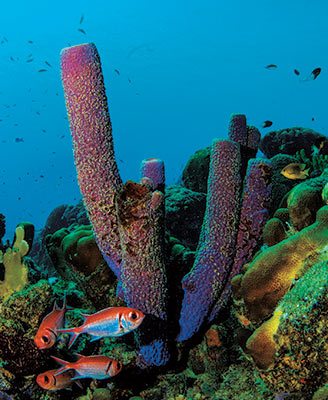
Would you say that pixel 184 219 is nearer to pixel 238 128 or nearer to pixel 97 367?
pixel 238 128

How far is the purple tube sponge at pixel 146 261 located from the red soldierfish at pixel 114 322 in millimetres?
601

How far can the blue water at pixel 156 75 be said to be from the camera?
334 ft

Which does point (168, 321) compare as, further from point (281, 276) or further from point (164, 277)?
point (281, 276)

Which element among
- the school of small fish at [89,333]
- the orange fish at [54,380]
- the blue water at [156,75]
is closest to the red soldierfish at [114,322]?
the school of small fish at [89,333]

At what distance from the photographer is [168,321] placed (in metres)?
3.76

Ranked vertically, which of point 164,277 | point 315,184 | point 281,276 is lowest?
point 164,277

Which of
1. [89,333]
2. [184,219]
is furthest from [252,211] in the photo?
[184,219]

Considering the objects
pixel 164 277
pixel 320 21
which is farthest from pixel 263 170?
pixel 320 21

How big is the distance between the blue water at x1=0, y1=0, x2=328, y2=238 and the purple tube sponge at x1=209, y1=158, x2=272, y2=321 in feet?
307

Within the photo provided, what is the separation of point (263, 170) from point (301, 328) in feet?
5.70

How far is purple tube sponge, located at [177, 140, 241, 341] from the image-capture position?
3.54m

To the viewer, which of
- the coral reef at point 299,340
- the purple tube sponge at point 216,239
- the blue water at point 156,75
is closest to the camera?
the coral reef at point 299,340

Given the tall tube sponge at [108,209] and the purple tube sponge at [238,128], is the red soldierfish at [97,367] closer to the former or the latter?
the tall tube sponge at [108,209]

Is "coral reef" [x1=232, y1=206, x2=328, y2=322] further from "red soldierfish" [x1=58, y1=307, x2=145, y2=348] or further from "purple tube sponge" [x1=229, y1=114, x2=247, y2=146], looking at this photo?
"purple tube sponge" [x1=229, y1=114, x2=247, y2=146]
